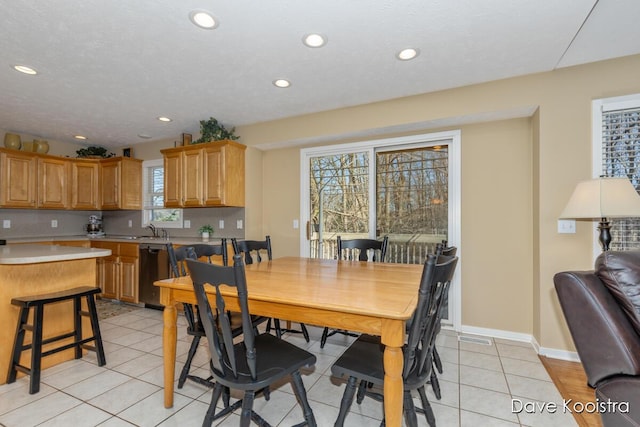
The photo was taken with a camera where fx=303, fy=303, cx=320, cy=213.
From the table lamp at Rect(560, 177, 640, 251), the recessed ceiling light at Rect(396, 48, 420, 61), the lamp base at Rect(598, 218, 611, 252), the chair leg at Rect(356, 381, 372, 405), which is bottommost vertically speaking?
the chair leg at Rect(356, 381, 372, 405)

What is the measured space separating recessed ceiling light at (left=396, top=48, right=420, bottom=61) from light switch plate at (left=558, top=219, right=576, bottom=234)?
1828 millimetres

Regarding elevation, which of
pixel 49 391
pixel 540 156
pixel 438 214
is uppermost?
pixel 540 156

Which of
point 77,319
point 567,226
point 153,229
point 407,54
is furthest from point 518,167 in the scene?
point 153,229

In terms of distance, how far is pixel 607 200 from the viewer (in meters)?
2.01

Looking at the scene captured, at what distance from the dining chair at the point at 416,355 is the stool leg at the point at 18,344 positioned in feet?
7.37

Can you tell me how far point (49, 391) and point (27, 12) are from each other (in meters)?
2.46

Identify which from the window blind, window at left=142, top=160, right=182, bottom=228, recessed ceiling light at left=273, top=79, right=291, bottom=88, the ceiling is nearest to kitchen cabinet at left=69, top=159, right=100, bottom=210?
window at left=142, top=160, right=182, bottom=228

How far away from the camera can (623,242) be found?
244 centimetres

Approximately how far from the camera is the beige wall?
2494mm

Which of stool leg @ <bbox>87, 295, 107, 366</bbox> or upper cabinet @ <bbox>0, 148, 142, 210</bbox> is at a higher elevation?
upper cabinet @ <bbox>0, 148, 142, 210</bbox>

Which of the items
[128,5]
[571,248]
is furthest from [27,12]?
[571,248]

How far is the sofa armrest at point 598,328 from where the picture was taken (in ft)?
4.02

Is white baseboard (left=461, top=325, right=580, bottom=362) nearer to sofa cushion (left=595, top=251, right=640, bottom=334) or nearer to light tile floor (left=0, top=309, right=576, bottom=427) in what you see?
light tile floor (left=0, top=309, right=576, bottom=427)

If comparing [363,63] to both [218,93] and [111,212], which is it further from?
[111,212]
